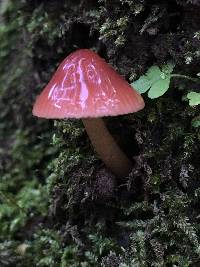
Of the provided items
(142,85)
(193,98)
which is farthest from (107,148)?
(193,98)

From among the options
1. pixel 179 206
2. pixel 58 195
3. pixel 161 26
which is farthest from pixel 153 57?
pixel 58 195

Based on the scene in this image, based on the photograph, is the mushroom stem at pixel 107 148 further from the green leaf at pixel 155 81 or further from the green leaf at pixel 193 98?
the green leaf at pixel 193 98

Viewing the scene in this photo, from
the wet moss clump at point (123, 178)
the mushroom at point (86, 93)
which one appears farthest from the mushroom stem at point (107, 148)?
the mushroom at point (86, 93)

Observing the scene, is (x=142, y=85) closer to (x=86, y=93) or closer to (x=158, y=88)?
(x=158, y=88)

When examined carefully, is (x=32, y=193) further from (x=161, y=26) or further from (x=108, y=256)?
(x=161, y=26)

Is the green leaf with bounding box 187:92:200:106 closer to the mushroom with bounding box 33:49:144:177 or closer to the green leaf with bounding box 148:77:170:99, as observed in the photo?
the green leaf with bounding box 148:77:170:99
